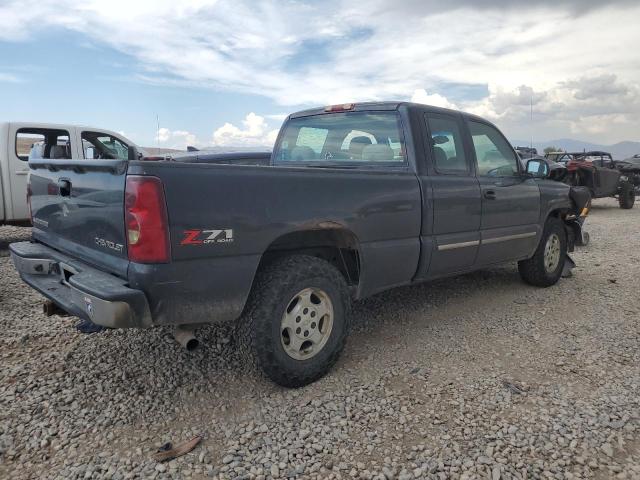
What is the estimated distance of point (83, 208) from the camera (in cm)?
303

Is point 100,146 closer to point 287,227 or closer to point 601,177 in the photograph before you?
point 287,227

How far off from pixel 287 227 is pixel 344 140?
5.42ft

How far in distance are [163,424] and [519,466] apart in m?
1.91

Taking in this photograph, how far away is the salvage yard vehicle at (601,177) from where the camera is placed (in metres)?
13.4

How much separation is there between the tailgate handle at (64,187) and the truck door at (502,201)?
3.31 meters

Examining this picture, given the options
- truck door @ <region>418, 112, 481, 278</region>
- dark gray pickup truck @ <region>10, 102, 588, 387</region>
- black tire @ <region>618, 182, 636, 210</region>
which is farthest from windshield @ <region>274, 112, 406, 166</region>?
black tire @ <region>618, 182, 636, 210</region>

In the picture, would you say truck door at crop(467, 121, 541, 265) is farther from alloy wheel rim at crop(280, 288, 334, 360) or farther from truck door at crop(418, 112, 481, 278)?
alloy wheel rim at crop(280, 288, 334, 360)

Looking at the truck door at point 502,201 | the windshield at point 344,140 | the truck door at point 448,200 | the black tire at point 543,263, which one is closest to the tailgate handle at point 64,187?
the windshield at point 344,140

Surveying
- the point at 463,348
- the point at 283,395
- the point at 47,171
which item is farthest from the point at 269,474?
the point at 47,171

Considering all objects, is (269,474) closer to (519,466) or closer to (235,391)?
(235,391)

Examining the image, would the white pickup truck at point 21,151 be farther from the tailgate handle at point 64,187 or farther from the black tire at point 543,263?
the black tire at point 543,263

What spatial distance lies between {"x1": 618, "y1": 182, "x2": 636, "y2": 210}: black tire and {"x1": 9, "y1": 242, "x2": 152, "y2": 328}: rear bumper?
53.5 feet

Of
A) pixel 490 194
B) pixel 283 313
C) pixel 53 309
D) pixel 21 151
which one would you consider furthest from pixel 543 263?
pixel 21 151

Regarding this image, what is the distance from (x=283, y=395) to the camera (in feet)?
10.4
